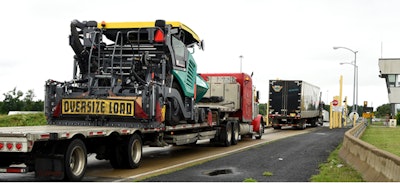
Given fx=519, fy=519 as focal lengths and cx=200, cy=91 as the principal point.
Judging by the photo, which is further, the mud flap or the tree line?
the tree line

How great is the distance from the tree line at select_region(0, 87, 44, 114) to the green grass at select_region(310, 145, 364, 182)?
53.9 meters

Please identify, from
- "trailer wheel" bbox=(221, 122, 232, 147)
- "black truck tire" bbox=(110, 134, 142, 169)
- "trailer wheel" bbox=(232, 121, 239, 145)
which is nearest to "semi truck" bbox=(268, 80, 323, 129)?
"trailer wheel" bbox=(232, 121, 239, 145)

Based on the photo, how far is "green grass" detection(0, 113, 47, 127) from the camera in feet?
92.7

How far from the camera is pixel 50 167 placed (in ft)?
32.3

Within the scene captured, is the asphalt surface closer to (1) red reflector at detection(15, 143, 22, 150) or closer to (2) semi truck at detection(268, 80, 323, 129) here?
(1) red reflector at detection(15, 143, 22, 150)

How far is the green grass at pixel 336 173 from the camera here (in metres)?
10.9

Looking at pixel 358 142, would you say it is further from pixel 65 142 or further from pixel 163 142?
pixel 65 142

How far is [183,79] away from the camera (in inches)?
619

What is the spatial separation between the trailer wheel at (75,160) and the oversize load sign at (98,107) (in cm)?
267

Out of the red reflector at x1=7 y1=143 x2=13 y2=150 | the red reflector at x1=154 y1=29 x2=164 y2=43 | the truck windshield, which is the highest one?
the red reflector at x1=154 y1=29 x2=164 y2=43

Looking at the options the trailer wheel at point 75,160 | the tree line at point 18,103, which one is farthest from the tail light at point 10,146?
the tree line at point 18,103

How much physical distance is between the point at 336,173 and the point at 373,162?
1.38 metres

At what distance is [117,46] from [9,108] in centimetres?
5334

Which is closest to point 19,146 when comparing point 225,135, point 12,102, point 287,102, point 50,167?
point 50,167
